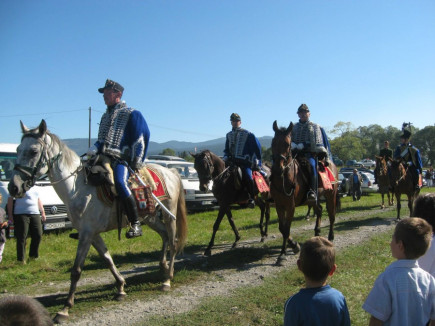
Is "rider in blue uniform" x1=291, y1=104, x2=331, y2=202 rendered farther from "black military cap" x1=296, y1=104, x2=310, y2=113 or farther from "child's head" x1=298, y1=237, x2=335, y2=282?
"child's head" x1=298, y1=237, x2=335, y2=282

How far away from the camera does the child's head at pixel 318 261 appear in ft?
7.58

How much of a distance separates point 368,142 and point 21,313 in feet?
323

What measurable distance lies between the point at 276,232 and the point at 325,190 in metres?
2.63

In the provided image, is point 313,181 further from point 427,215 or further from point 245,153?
point 427,215

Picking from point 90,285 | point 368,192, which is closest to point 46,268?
point 90,285

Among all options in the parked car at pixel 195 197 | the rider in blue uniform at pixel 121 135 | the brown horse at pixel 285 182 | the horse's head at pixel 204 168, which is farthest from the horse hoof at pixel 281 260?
the parked car at pixel 195 197

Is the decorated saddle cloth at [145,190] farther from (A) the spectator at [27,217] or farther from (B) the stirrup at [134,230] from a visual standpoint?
(A) the spectator at [27,217]

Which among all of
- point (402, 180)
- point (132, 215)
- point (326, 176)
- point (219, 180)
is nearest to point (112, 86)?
point (132, 215)

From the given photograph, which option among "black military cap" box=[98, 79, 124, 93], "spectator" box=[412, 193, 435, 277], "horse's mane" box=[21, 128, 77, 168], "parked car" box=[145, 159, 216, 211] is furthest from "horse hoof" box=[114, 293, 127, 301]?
"parked car" box=[145, 159, 216, 211]

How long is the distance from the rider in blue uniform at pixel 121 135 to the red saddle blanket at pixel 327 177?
4.42m

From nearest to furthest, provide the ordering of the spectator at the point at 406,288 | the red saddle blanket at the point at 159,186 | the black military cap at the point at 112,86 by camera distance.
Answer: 1. the spectator at the point at 406,288
2. the black military cap at the point at 112,86
3. the red saddle blanket at the point at 159,186

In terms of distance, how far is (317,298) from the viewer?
7.37 ft

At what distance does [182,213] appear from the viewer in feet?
23.4

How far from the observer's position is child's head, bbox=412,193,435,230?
2943 mm
